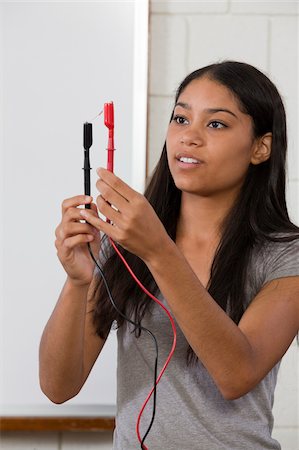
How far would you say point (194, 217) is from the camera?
1.30m

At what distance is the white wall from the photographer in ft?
5.73

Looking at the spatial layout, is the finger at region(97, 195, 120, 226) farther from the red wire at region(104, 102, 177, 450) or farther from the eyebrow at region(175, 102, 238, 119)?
the eyebrow at region(175, 102, 238, 119)

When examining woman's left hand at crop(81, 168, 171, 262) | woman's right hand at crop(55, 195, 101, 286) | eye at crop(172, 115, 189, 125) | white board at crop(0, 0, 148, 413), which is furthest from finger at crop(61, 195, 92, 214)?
white board at crop(0, 0, 148, 413)

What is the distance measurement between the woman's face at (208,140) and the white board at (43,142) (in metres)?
0.50

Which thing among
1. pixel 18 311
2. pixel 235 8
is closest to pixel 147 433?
pixel 18 311

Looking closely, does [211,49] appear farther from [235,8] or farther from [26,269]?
[26,269]

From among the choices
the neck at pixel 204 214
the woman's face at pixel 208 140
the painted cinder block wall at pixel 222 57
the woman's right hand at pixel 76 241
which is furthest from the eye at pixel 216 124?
the painted cinder block wall at pixel 222 57

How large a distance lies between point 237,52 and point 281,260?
69 centimetres

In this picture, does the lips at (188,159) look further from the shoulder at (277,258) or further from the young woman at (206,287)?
the shoulder at (277,258)

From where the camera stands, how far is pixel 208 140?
121 cm

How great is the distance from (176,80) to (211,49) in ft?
0.33

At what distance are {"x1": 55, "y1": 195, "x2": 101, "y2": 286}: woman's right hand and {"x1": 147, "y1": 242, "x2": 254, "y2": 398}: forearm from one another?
135mm

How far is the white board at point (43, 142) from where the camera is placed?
1755 mm

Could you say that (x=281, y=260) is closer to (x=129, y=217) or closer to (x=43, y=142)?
(x=129, y=217)
